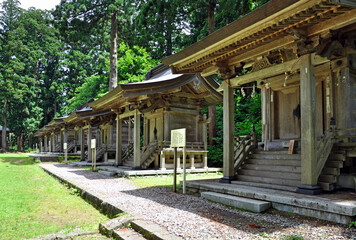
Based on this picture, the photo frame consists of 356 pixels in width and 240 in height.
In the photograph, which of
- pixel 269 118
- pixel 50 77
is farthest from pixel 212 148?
pixel 50 77

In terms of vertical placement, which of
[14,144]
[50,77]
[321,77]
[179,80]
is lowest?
[14,144]

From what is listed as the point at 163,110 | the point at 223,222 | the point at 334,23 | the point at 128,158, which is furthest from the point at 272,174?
the point at 128,158

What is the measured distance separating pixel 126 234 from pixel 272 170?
4.75 meters

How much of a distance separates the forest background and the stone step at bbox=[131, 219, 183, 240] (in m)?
5.86

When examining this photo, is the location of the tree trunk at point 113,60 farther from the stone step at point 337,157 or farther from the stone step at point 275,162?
the stone step at point 337,157

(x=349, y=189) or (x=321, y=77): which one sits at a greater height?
(x=321, y=77)

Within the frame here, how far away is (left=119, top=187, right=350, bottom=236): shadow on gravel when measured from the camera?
4562 millimetres

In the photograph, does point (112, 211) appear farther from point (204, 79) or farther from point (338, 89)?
point (204, 79)

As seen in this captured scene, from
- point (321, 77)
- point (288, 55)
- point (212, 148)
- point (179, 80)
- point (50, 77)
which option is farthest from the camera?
point (50, 77)

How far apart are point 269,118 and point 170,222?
20.2ft

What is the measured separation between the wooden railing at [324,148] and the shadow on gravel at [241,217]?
60.6 inches

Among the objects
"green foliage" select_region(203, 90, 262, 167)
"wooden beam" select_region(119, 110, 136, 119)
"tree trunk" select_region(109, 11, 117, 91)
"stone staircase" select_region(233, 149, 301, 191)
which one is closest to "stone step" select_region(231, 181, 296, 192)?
"stone staircase" select_region(233, 149, 301, 191)

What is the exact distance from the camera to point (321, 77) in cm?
789

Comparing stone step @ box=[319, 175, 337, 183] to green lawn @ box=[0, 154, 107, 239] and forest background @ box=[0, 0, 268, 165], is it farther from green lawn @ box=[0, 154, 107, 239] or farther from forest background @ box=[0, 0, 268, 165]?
green lawn @ box=[0, 154, 107, 239]
